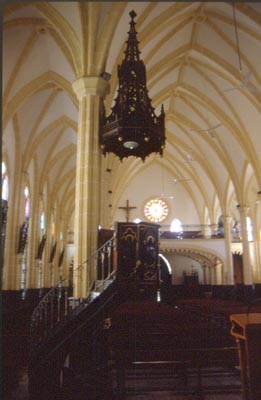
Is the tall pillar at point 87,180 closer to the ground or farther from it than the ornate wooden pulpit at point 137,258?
farther from it

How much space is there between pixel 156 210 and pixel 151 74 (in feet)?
54.7

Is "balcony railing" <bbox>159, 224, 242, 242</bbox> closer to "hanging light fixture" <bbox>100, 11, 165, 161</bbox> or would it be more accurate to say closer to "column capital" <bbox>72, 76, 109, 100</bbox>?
"hanging light fixture" <bbox>100, 11, 165, 161</bbox>

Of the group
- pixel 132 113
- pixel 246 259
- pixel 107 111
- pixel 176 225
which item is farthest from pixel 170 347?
pixel 176 225

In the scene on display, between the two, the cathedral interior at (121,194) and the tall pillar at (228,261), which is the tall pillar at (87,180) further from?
the tall pillar at (228,261)

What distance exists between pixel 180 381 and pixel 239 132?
16.0 meters

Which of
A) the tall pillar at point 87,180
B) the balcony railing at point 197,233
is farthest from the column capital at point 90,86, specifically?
the balcony railing at point 197,233

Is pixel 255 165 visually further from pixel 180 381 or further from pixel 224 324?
pixel 180 381

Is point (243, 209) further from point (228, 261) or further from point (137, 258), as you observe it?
point (137, 258)

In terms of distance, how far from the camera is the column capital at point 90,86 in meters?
11.3

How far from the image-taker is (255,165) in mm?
19750

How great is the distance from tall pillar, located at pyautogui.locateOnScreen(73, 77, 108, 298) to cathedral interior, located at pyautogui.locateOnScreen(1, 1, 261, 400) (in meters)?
0.04

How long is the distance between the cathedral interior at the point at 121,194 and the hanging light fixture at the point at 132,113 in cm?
5

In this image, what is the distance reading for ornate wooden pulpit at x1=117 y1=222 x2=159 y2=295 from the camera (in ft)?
32.6

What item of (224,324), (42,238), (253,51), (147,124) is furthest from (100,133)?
(42,238)
